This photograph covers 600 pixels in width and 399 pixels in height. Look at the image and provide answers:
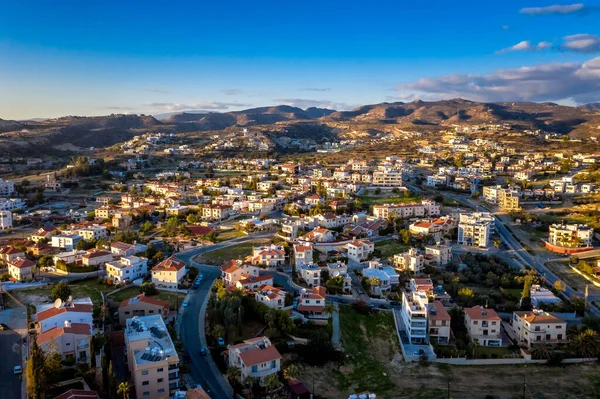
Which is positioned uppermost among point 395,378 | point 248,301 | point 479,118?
point 479,118

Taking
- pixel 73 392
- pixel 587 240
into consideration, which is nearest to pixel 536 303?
pixel 587 240

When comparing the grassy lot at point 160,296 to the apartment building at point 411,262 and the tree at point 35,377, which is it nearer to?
the tree at point 35,377

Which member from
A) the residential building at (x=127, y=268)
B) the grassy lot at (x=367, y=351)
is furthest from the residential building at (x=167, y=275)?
the grassy lot at (x=367, y=351)

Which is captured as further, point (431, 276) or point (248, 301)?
point (431, 276)

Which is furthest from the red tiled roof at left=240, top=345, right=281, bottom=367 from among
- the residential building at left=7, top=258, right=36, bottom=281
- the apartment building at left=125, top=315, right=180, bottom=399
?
the residential building at left=7, top=258, right=36, bottom=281

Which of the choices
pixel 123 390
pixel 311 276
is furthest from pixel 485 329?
pixel 123 390

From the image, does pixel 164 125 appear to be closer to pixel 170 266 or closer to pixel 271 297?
pixel 170 266

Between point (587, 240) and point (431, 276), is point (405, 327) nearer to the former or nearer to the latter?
point (431, 276)
